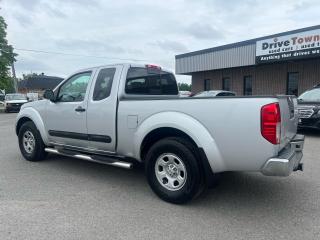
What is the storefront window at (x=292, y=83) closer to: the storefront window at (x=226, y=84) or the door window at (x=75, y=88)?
the storefront window at (x=226, y=84)

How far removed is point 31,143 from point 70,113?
5.05 feet

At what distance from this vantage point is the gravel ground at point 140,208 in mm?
3359

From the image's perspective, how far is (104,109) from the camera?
4.89m

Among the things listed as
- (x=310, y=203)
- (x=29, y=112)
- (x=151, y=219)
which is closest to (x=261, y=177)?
(x=310, y=203)

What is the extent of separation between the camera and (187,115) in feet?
13.1

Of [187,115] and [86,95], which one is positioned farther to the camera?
[86,95]

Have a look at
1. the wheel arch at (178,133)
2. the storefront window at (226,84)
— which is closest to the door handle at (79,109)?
the wheel arch at (178,133)

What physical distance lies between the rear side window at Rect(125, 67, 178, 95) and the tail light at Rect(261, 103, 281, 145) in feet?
7.51

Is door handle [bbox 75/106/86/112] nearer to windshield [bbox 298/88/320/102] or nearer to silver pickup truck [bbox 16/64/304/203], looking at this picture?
silver pickup truck [bbox 16/64/304/203]

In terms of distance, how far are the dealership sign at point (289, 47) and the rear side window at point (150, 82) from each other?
12559 mm

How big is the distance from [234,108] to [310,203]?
1777 millimetres

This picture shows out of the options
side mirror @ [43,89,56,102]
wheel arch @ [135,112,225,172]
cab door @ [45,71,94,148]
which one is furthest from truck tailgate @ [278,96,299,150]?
side mirror @ [43,89,56,102]

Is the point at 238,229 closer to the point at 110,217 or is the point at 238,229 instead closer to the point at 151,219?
the point at 151,219

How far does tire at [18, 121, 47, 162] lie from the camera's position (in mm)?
6203
